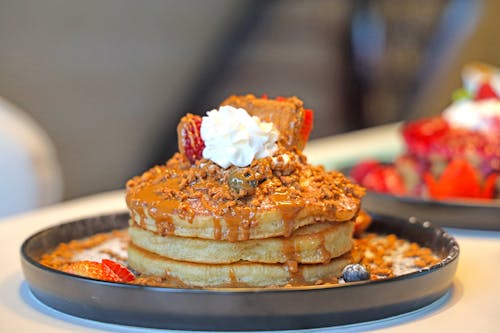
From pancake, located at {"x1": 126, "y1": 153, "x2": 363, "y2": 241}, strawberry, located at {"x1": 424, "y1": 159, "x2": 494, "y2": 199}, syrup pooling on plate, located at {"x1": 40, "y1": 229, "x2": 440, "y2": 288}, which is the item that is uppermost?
pancake, located at {"x1": 126, "y1": 153, "x2": 363, "y2": 241}

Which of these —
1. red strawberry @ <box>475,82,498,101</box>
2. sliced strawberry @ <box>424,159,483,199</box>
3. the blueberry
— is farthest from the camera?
red strawberry @ <box>475,82,498,101</box>

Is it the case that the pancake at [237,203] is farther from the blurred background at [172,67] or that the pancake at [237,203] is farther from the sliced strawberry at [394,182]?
the blurred background at [172,67]

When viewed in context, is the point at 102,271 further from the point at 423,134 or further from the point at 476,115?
the point at 476,115

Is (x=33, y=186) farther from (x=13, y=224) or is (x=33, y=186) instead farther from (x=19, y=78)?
(x=19, y=78)

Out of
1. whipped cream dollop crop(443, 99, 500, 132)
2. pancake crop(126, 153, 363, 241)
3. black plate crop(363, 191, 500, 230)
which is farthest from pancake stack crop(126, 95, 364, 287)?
whipped cream dollop crop(443, 99, 500, 132)

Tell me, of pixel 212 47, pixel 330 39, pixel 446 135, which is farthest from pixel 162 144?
pixel 446 135

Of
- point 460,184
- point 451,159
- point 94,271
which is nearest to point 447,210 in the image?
point 460,184

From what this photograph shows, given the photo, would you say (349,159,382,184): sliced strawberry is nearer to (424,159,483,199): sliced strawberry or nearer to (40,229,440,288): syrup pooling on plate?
(424,159,483,199): sliced strawberry

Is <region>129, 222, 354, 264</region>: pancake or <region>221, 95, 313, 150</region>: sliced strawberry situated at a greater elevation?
<region>221, 95, 313, 150</region>: sliced strawberry
